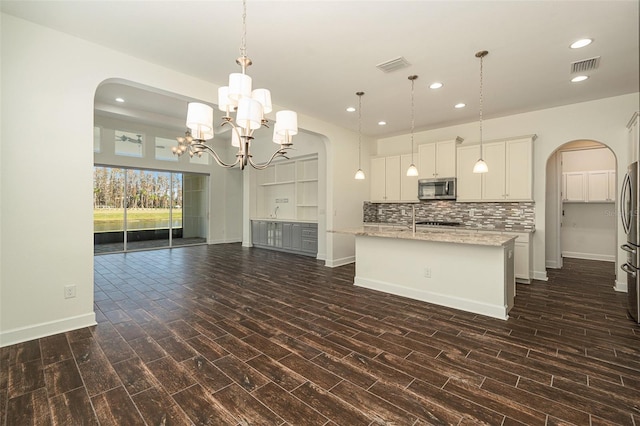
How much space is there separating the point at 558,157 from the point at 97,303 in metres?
8.55

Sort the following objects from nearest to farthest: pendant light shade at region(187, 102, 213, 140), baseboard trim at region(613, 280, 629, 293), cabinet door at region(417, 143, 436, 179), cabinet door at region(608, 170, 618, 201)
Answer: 1. pendant light shade at region(187, 102, 213, 140)
2. baseboard trim at region(613, 280, 629, 293)
3. cabinet door at region(417, 143, 436, 179)
4. cabinet door at region(608, 170, 618, 201)

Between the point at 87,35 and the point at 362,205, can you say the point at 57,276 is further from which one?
the point at 362,205

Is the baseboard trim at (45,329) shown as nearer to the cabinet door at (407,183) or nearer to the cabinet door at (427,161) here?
the cabinet door at (407,183)

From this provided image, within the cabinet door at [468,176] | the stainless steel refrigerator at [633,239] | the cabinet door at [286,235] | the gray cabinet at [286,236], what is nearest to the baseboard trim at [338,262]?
the gray cabinet at [286,236]

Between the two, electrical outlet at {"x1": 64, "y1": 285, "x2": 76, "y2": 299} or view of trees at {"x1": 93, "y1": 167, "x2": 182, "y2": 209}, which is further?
view of trees at {"x1": 93, "y1": 167, "x2": 182, "y2": 209}

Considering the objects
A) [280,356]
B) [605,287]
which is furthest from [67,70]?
[605,287]

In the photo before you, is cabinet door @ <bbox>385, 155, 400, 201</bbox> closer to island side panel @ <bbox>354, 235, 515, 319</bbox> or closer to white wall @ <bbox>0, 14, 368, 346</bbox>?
island side panel @ <bbox>354, 235, 515, 319</bbox>

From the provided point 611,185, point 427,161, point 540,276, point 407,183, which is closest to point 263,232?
point 407,183

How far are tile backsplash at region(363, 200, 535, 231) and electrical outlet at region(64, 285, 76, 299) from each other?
4626 millimetres

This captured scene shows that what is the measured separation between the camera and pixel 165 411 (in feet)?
5.75

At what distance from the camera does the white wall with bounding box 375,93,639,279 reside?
4.34 m

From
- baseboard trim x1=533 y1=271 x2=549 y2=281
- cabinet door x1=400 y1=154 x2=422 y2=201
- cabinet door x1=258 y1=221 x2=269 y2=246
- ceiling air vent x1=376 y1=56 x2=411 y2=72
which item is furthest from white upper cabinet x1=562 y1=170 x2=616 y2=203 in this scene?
cabinet door x1=258 y1=221 x2=269 y2=246

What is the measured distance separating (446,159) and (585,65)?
2522 mm

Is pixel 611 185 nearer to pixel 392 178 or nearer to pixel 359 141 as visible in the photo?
pixel 392 178
